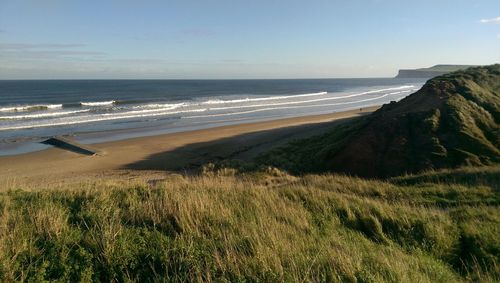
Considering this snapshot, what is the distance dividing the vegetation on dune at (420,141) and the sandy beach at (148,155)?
417 cm

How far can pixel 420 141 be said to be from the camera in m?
15.6

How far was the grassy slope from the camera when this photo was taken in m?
4.00

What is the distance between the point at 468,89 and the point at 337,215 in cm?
1644

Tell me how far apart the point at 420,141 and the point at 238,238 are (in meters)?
12.9

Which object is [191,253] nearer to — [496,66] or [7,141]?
[7,141]

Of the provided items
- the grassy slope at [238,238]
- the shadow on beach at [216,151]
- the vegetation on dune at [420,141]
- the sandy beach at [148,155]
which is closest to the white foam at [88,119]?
the sandy beach at [148,155]

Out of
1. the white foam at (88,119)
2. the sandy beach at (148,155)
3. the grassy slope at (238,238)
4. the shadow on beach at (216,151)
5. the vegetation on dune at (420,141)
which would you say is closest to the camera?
the grassy slope at (238,238)

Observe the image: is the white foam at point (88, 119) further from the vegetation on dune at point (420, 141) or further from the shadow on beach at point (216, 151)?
the vegetation on dune at point (420, 141)

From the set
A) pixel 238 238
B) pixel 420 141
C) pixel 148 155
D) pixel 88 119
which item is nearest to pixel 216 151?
pixel 148 155

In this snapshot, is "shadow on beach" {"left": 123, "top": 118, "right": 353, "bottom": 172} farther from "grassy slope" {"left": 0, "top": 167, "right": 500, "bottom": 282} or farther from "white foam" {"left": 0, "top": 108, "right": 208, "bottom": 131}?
"white foam" {"left": 0, "top": 108, "right": 208, "bottom": 131}

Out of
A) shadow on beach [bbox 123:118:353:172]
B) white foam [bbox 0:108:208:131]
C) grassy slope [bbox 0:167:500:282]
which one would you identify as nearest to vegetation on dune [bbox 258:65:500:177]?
shadow on beach [bbox 123:118:353:172]

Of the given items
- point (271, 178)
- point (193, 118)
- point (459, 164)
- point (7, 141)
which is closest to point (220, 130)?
point (193, 118)

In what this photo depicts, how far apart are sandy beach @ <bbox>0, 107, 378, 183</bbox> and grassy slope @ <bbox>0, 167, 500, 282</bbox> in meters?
11.1

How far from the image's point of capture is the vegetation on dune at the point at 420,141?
1454cm
